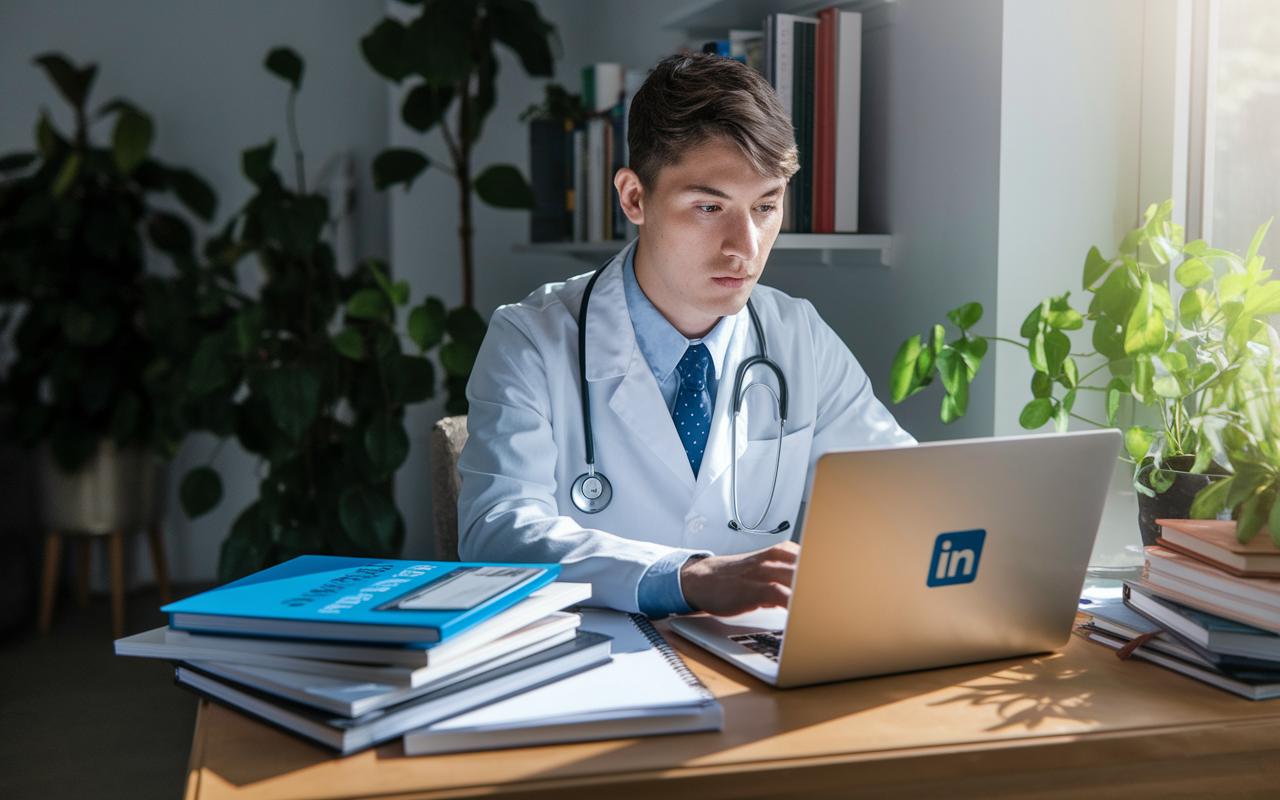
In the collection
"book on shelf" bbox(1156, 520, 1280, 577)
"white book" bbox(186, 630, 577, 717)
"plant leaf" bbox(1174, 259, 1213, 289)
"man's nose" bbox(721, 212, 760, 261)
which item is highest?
"man's nose" bbox(721, 212, 760, 261)

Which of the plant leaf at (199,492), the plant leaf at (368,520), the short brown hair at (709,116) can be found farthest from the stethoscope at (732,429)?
the plant leaf at (199,492)

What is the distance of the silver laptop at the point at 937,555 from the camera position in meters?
0.79

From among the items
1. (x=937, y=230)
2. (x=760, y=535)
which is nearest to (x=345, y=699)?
(x=760, y=535)

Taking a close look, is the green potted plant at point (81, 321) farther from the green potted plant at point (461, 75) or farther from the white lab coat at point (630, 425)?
the white lab coat at point (630, 425)

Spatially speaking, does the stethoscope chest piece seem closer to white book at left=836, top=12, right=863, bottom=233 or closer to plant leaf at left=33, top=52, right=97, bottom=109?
white book at left=836, top=12, right=863, bottom=233

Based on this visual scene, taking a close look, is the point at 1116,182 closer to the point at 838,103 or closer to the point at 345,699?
the point at 838,103

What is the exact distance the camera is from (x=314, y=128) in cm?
378

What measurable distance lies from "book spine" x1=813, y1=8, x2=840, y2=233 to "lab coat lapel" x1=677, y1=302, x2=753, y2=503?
1.09 feet

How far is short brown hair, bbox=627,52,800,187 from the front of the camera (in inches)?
50.1

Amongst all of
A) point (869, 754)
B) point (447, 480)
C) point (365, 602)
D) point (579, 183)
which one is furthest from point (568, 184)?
point (869, 754)

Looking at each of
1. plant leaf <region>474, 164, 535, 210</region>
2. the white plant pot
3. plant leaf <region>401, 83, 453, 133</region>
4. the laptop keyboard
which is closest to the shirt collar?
the laptop keyboard

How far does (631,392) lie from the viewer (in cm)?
139

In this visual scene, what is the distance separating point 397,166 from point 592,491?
157 cm

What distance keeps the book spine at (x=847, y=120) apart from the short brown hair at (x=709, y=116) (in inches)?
15.0
